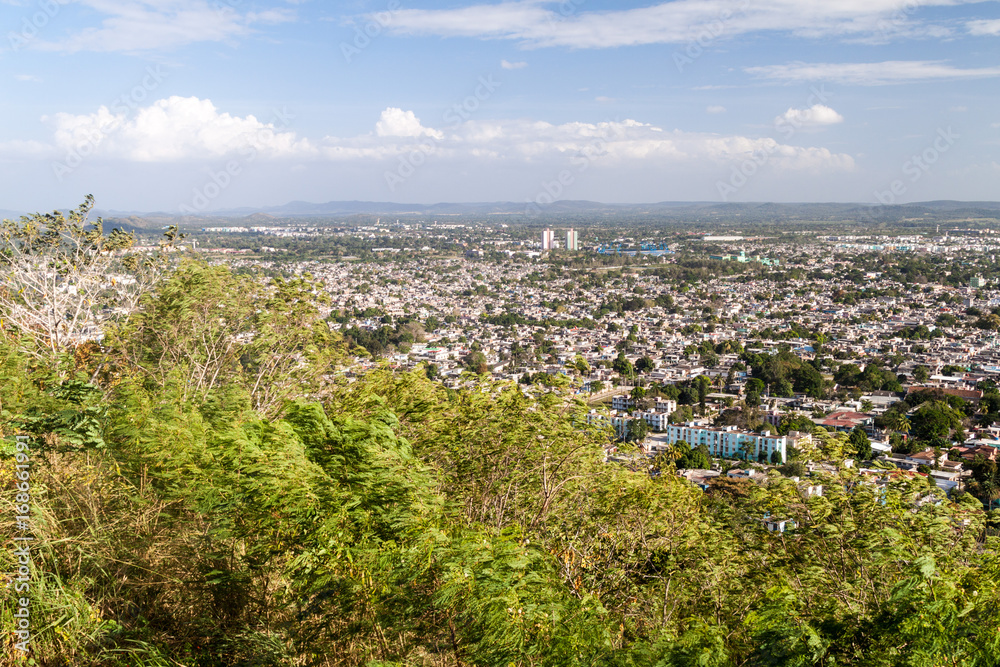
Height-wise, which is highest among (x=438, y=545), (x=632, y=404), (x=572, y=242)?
(x=572, y=242)

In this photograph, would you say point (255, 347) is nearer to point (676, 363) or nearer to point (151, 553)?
point (151, 553)

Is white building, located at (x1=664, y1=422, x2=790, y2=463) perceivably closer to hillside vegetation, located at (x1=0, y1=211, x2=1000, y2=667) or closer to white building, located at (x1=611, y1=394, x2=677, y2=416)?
white building, located at (x1=611, y1=394, x2=677, y2=416)

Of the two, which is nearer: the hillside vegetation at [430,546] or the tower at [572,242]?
the hillside vegetation at [430,546]

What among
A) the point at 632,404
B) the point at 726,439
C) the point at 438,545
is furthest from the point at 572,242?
the point at 438,545

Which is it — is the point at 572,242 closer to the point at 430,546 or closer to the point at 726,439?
the point at 726,439

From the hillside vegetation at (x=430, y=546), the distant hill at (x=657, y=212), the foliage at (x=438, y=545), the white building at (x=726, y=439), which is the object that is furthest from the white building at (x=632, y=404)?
the distant hill at (x=657, y=212)

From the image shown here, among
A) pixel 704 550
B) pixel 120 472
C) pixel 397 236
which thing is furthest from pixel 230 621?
pixel 397 236

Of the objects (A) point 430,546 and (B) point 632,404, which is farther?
(B) point 632,404

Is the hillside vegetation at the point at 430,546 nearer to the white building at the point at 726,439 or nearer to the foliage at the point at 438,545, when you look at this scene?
the foliage at the point at 438,545
